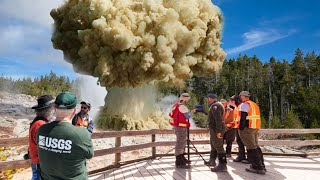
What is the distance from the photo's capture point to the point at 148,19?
24391 mm

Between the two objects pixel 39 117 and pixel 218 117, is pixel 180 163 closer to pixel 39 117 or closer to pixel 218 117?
pixel 218 117

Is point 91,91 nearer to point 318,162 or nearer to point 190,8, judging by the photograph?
point 190,8

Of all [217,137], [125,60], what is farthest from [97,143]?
[217,137]

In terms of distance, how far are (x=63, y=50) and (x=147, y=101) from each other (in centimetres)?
810

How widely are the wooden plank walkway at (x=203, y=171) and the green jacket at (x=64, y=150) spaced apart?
4.21 meters

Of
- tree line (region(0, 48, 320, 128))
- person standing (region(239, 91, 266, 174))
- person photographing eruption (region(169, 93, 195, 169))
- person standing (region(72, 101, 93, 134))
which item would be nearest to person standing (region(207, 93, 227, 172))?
person standing (region(239, 91, 266, 174))

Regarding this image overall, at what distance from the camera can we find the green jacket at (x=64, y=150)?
309cm

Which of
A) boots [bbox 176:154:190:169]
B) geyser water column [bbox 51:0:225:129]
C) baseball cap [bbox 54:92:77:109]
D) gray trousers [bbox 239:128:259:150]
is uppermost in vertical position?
A: geyser water column [bbox 51:0:225:129]

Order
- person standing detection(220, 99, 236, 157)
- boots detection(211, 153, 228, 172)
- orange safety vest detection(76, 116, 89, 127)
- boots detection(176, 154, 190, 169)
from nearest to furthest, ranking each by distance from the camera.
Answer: orange safety vest detection(76, 116, 89, 127)
boots detection(211, 153, 228, 172)
boots detection(176, 154, 190, 169)
person standing detection(220, 99, 236, 157)

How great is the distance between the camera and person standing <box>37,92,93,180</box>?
3092mm

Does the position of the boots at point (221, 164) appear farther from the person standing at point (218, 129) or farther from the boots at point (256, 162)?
the boots at point (256, 162)

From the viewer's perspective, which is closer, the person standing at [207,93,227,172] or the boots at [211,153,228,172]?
the person standing at [207,93,227,172]

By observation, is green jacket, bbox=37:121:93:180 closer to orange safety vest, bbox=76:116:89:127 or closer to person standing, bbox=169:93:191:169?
orange safety vest, bbox=76:116:89:127

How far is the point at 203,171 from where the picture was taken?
7.98 metres
